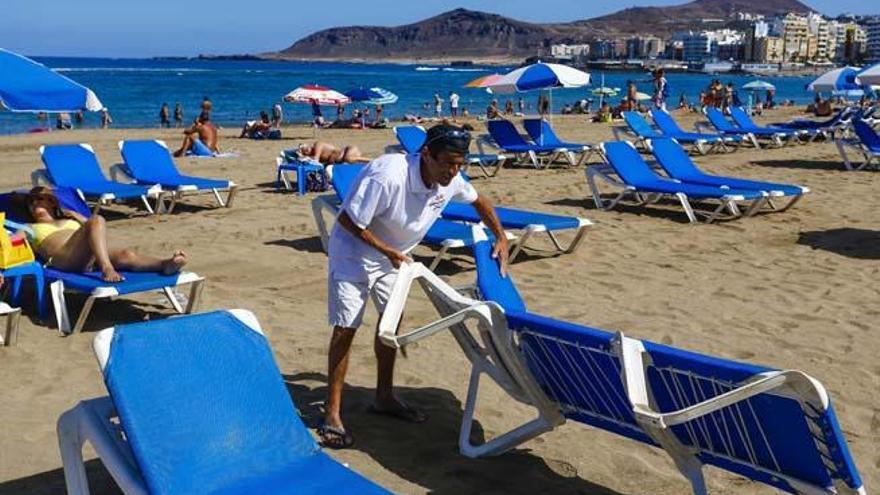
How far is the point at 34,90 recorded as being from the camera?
5.99 metres

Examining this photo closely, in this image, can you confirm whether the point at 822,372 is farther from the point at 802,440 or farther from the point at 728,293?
the point at 802,440

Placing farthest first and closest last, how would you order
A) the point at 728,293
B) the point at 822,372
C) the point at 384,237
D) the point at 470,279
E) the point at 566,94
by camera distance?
the point at 566,94
the point at 470,279
the point at 728,293
the point at 822,372
the point at 384,237

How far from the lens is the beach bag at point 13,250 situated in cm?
536

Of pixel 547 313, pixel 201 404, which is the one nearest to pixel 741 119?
pixel 547 313

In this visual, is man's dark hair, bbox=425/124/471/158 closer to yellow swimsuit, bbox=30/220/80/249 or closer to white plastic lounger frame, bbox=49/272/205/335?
white plastic lounger frame, bbox=49/272/205/335

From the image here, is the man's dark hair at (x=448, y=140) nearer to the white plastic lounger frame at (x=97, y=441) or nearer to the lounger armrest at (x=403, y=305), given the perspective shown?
the lounger armrest at (x=403, y=305)

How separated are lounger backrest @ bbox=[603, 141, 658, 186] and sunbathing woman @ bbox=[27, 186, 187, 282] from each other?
17.1 ft

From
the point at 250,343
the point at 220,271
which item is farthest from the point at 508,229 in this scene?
the point at 250,343

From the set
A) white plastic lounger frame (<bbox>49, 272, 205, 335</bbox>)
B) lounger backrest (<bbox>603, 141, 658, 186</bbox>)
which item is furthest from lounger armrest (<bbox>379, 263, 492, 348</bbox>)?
lounger backrest (<bbox>603, 141, 658, 186</bbox>)

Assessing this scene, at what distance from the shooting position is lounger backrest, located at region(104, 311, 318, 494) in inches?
110

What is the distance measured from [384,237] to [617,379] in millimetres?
1165

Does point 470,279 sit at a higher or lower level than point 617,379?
lower

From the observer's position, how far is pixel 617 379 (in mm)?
3037

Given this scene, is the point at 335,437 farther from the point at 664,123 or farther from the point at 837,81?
the point at 837,81
